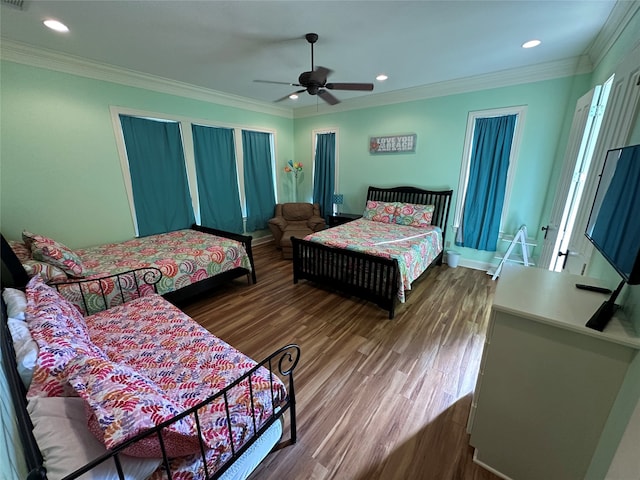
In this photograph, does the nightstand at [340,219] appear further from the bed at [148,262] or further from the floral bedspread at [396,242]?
the bed at [148,262]

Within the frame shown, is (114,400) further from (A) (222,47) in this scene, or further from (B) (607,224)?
(A) (222,47)

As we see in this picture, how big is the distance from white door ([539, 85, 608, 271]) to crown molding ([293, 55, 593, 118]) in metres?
Answer: 0.82

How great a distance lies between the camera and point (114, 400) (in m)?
0.82

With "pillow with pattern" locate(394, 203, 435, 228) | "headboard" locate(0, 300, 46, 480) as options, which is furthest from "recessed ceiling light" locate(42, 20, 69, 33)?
"pillow with pattern" locate(394, 203, 435, 228)

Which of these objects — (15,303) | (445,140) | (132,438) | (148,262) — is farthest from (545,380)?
(445,140)

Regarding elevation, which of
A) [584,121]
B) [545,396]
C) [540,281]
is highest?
[584,121]

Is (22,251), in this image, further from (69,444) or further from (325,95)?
(325,95)

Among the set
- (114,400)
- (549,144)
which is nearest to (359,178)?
(549,144)

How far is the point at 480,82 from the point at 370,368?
3.87 meters

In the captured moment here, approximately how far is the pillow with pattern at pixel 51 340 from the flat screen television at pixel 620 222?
205cm

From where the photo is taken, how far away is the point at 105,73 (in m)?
3.01

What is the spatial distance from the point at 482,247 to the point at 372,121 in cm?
275

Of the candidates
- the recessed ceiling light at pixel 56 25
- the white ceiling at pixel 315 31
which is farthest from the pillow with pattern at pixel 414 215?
the recessed ceiling light at pixel 56 25

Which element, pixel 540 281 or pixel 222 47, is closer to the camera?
pixel 540 281
